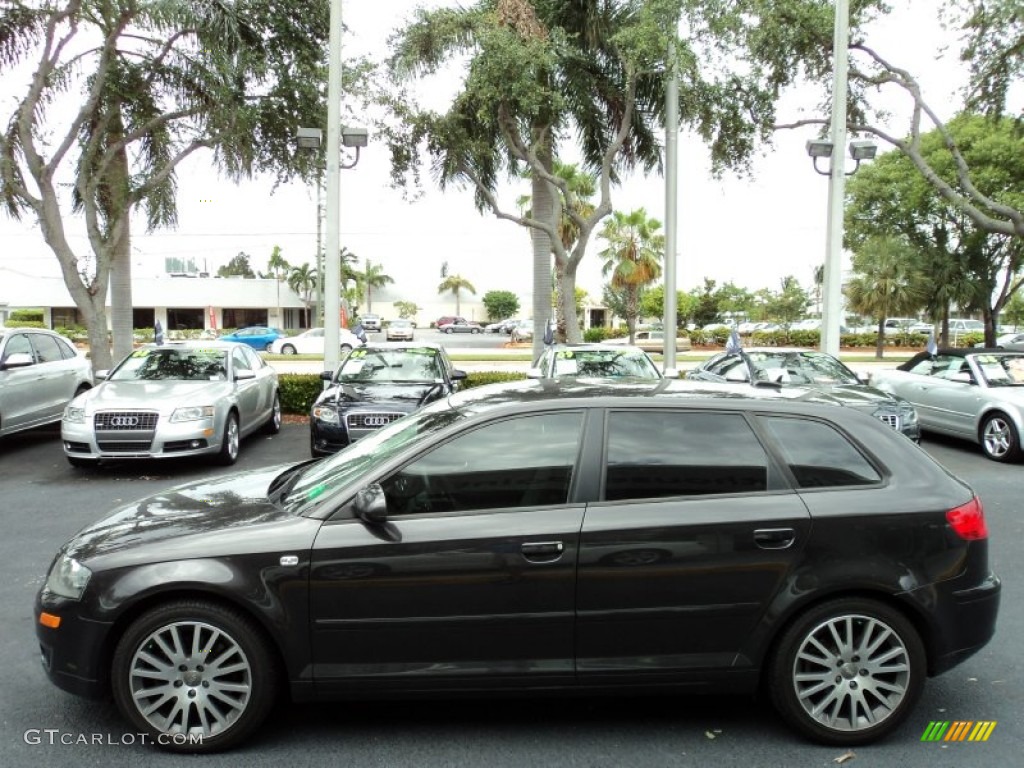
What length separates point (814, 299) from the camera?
4441 cm

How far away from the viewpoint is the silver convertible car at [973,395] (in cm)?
1009

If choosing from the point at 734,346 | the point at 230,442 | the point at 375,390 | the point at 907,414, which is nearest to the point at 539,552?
the point at 375,390

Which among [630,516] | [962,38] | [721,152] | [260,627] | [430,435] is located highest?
[962,38]

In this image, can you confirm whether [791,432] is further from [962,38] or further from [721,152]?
[962,38]

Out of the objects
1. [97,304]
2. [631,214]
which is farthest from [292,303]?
[97,304]

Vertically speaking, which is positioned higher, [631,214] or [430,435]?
[631,214]

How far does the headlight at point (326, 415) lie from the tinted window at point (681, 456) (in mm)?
6048

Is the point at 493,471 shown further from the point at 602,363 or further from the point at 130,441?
the point at 602,363

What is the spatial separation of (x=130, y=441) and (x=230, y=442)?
1.23 metres

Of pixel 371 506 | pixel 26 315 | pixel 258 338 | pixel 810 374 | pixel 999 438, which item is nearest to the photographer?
pixel 371 506

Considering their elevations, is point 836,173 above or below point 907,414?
above

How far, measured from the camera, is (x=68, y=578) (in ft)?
10.8

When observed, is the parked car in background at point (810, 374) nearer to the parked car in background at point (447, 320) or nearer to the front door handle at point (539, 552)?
the front door handle at point (539, 552)

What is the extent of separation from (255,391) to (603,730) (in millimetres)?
8586
